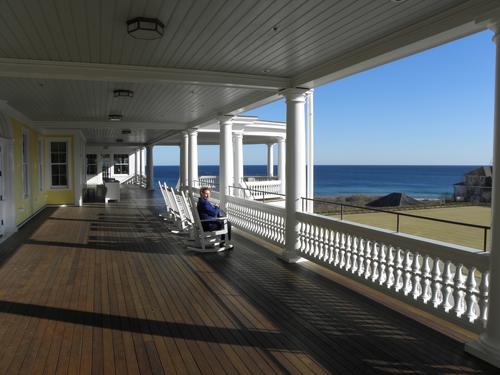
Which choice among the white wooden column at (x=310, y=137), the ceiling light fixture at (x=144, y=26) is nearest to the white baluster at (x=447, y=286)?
the white wooden column at (x=310, y=137)

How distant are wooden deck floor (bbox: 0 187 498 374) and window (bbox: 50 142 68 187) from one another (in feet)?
25.2

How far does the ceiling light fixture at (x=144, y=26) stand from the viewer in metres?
3.38

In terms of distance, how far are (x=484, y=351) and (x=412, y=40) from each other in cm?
260

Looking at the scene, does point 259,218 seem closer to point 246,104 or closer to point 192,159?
point 246,104

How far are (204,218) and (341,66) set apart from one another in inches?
125

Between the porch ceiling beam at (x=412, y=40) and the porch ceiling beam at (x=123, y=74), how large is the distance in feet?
3.17

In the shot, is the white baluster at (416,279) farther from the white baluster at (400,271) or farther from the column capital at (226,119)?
the column capital at (226,119)

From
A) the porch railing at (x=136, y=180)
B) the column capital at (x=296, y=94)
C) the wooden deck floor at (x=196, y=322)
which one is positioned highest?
the column capital at (x=296, y=94)

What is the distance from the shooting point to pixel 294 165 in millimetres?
6066

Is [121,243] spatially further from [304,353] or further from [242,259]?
[304,353]

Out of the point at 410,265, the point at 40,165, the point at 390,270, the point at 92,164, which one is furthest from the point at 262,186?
the point at 92,164

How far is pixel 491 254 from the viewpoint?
118 inches

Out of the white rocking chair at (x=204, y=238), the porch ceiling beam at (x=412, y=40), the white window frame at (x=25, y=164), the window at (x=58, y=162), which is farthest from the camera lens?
the window at (x=58, y=162)

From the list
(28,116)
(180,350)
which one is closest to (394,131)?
(28,116)
